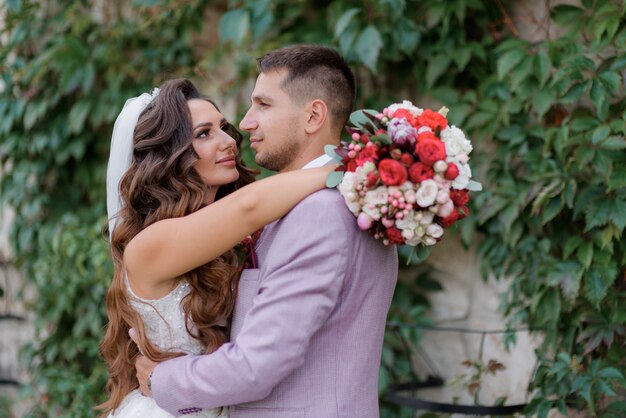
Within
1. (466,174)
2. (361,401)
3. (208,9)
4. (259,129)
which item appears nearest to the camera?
(466,174)

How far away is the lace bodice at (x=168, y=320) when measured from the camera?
226cm

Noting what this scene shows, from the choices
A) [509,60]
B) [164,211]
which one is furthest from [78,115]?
[509,60]

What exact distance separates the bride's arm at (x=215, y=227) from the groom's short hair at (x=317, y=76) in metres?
0.30

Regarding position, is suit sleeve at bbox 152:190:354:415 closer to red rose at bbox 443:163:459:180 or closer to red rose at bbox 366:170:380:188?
red rose at bbox 366:170:380:188

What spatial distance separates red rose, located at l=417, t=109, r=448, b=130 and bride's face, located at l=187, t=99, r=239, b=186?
680 millimetres

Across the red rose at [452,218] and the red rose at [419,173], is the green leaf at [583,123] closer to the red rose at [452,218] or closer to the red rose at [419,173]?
the red rose at [452,218]

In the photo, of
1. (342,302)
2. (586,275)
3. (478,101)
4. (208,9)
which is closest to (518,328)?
(586,275)

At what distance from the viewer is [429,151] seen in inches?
71.8

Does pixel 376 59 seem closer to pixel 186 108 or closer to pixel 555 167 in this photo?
pixel 555 167

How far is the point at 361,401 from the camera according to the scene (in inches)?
80.3

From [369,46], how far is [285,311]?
1.75 meters

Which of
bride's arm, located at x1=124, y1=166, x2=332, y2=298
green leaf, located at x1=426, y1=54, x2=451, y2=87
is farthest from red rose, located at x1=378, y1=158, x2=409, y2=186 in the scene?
green leaf, located at x1=426, y1=54, x2=451, y2=87

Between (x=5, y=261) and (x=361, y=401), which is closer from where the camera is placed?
(x=361, y=401)

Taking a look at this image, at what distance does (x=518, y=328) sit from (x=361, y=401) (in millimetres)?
1436
